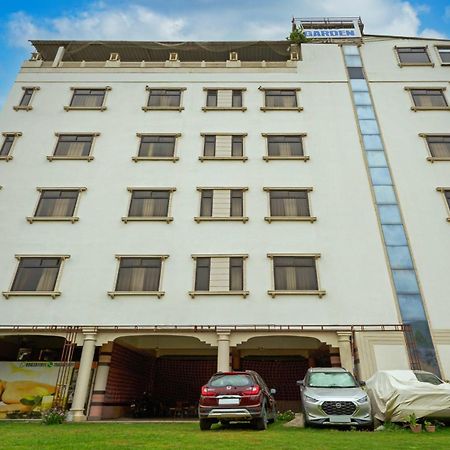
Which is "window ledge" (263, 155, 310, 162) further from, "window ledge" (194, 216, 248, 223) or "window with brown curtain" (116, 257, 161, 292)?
"window with brown curtain" (116, 257, 161, 292)

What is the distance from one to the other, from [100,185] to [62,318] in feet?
23.6

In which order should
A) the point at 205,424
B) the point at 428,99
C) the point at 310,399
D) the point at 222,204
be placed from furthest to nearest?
the point at 428,99, the point at 222,204, the point at 310,399, the point at 205,424

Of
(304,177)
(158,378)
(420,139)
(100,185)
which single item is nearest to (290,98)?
(304,177)

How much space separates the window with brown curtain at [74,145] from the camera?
21.8 m

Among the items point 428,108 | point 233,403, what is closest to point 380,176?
point 428,108

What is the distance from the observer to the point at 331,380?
12.6 meters

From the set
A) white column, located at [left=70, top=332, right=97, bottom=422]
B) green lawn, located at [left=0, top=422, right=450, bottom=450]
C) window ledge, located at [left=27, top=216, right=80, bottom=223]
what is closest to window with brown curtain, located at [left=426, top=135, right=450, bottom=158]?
green lawn, located at [left=0, top=422, right=450, bottom=450]

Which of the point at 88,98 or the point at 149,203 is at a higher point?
the point at 88,98

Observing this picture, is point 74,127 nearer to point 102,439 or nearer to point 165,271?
point 165,271

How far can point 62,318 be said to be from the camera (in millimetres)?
16797

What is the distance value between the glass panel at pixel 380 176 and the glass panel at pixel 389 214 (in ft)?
5.00

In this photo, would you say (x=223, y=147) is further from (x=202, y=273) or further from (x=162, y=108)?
(x=202, y=273)

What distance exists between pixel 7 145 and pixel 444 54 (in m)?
28.3

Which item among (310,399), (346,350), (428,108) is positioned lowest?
(310,399)
